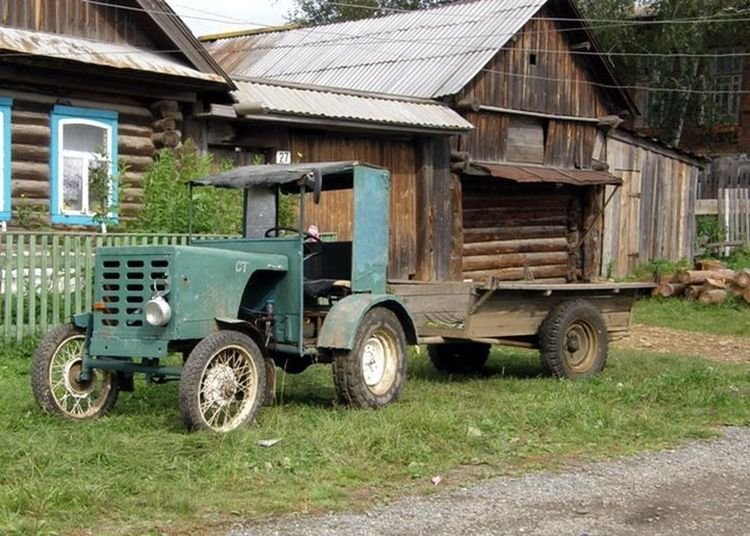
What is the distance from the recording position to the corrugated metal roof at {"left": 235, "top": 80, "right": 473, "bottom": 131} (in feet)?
52.9

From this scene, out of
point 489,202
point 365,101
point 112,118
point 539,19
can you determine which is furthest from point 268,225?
point 539,19

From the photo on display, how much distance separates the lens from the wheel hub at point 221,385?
748 cm

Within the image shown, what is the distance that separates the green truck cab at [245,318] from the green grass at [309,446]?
28 centimetres

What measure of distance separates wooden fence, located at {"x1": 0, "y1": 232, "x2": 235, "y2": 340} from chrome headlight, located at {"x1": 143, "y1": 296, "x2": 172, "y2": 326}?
4571 millimetres

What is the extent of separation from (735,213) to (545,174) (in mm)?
7312

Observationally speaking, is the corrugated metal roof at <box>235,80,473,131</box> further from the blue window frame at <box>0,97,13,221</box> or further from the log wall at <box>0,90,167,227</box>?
the blue window frame at <box>0,97,13,221</box>

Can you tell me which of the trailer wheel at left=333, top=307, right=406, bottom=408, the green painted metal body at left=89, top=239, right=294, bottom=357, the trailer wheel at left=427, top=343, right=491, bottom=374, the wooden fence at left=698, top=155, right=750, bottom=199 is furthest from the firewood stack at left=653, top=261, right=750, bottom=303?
the green painted metal body at left=89, top=239, right=294, bottom=357

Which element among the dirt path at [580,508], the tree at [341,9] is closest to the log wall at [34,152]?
the dirt path at [580,508]

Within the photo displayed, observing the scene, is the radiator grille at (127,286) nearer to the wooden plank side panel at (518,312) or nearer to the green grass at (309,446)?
the green grass at (309,446)

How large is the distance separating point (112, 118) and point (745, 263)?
48.5 feet

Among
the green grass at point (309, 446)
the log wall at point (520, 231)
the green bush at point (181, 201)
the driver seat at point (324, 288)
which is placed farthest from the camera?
the log wall at point (520, 231)

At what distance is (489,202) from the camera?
21.3 m

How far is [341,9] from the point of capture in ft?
153

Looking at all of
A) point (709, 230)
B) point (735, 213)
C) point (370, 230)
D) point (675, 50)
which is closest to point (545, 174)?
point (735, 213)
